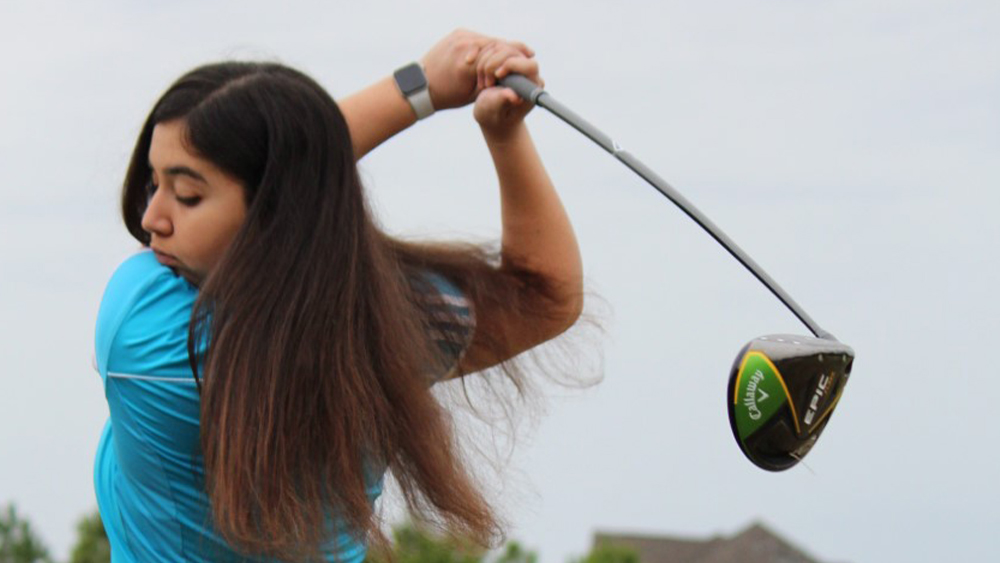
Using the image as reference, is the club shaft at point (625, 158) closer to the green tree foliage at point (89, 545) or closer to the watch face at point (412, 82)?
the watch face at point (412, 82)

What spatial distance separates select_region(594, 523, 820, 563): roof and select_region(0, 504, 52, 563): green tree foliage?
21.9 meters

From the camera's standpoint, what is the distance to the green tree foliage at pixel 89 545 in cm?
3150

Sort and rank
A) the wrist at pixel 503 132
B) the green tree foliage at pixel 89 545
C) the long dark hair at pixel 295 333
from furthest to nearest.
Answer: the green tree foliage at pixel 89 545 < the wrist at pixel 503 132 < the long dark hair at pixel 295 333

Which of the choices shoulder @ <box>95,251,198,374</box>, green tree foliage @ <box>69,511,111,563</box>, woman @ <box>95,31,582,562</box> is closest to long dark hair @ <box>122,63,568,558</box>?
woman @ <box>95,31,582,562</box>

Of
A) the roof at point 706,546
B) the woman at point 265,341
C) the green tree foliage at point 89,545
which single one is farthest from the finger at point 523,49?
the roof at point 706,546

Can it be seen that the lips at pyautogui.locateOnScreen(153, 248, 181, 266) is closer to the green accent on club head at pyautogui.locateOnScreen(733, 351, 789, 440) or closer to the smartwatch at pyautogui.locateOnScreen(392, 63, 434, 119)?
the smartwatch at pyautogui.locateOnScreen(392, 63, 434, 119)

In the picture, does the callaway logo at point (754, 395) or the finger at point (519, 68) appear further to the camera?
the finger at point (519, 68)

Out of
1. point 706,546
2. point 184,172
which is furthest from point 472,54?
point 706,546

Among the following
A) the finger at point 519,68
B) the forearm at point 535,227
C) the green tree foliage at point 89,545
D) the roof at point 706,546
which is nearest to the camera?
the finger at point 519,68

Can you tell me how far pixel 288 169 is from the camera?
3.64 m

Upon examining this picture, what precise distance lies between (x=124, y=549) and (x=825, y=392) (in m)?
1.55

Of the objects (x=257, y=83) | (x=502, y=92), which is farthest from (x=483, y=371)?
(x=257, y=83)

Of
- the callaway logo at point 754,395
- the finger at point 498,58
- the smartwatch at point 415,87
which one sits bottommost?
the callaway logo at point 754,395

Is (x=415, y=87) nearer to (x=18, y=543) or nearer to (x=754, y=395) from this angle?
(x=754, y=395)
